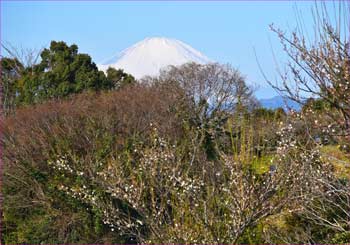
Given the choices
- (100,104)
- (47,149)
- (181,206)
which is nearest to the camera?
(181,206)

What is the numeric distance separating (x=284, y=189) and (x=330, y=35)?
2.02 m

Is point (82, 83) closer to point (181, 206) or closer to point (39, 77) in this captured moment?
point (39, 77)

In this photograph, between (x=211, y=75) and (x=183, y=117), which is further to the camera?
(x=211, y=75)

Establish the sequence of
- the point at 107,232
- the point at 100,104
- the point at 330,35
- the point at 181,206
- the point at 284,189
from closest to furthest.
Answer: the point at 330,35, the point at 181,206, the point at 284,189, the point at 107,232, the point at 100,104

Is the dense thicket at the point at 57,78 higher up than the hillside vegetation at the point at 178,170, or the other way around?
the dense thicket at the point at 57,78

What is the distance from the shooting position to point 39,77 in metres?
19.8

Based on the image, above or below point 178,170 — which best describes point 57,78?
above

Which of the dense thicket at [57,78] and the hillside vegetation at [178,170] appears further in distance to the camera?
the dense thicket at [57,78]

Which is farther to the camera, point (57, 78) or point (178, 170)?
point (57, 78)

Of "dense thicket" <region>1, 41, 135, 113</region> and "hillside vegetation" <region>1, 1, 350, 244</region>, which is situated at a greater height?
"dense thicket" <region>1, 41, 135, 113</region>

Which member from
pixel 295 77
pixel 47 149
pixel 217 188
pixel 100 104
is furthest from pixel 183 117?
pixel 295 77

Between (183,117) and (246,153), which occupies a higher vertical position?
(183,117)

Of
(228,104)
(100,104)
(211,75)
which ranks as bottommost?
(100,104)

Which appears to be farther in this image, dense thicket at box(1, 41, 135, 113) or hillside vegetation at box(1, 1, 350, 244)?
dense thicket at box(1, 41, 135, 113)
